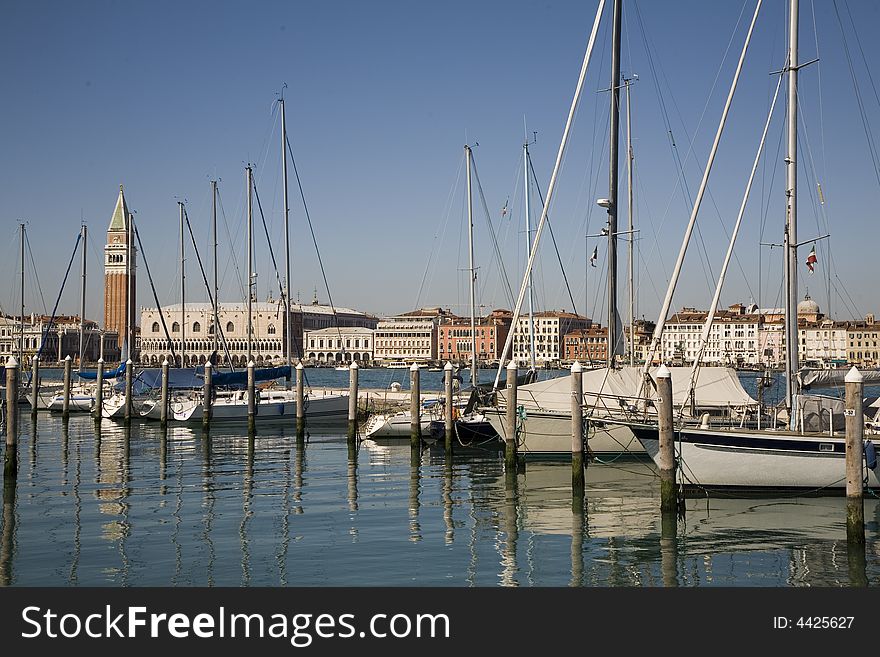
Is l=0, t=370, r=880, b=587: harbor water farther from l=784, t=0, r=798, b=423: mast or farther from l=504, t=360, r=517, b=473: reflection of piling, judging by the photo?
l=784, t=0, r=798, b=423: mast

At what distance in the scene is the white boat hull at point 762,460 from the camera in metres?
16.1

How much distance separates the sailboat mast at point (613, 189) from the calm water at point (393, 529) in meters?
2.92

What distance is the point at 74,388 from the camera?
44.4 metres

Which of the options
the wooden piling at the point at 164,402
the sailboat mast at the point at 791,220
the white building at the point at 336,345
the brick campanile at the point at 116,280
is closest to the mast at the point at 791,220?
the sailboat mast at the point at 791,220

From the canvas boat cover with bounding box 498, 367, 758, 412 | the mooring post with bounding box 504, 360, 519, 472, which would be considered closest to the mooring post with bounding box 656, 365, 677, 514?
the mooring post with bounding box 504, 360, 519, 472

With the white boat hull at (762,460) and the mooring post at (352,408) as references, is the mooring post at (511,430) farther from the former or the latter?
the mooring post at (352,408)

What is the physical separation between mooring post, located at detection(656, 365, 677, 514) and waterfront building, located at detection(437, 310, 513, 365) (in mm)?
128258

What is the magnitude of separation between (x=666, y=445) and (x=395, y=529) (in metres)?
4.03

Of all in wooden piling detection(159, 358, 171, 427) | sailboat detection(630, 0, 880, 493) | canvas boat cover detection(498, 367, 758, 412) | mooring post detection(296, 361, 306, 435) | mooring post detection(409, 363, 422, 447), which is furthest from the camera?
wooden piling detection(159, 358, 171, 427)

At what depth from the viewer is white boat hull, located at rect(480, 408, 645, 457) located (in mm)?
21750

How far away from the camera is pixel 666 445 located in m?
14.5
